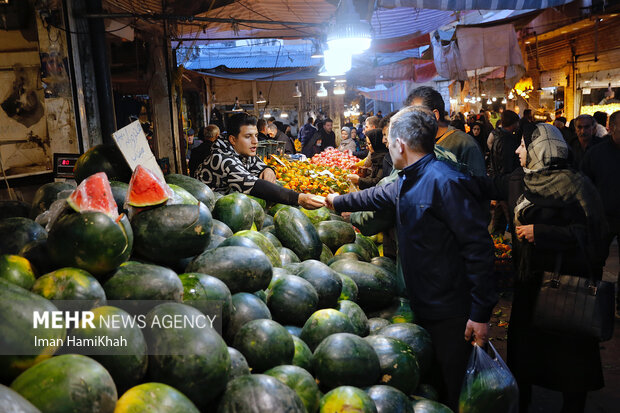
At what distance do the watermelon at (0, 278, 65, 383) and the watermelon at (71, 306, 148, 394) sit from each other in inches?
4.6

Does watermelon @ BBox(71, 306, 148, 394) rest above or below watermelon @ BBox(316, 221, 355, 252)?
above

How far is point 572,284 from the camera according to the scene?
3.35 meters

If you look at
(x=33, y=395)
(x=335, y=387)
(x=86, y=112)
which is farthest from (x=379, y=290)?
(x=86, y=112)

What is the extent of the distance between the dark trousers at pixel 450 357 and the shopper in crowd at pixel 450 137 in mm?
1635

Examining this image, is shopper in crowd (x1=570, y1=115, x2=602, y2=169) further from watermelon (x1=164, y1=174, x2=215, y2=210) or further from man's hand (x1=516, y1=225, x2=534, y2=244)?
watermelon (x1=164, y1=174, x2=215, y2=210)

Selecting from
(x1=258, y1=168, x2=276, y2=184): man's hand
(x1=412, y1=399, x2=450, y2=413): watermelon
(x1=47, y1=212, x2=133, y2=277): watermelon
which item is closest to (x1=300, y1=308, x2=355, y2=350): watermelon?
(x1=412, y1=399, x2=450, y2=413): watermelon

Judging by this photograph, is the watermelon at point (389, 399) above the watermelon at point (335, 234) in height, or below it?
below

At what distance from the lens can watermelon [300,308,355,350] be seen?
259 cm

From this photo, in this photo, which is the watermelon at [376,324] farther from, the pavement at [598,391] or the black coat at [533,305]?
the pavement at [598,391]

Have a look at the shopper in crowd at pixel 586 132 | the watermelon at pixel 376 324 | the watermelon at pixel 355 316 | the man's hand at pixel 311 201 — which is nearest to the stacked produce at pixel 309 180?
the man's hand at pixel 311 201

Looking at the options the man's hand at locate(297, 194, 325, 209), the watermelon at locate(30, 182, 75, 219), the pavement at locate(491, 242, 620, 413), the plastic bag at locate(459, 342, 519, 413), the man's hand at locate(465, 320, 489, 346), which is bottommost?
the pavement at locate(491, 242, 620, 413)

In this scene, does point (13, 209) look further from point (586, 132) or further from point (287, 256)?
point (586, 132)

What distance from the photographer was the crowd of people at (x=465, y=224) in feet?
8.98

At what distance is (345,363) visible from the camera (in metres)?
2.27
